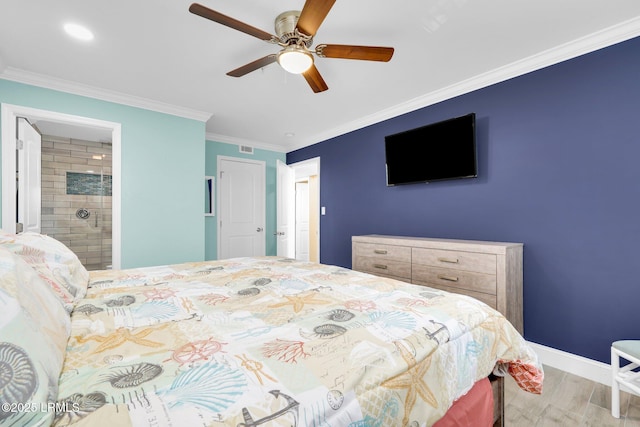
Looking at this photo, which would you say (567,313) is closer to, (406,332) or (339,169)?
(406,332)

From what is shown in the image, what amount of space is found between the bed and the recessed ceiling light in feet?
4.98

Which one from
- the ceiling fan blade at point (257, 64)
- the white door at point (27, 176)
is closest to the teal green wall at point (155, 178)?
the white door at point (27, 176)

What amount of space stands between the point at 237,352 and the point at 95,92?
338cm

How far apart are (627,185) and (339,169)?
296 cm

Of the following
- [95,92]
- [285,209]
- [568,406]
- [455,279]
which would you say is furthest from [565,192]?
[95,92]

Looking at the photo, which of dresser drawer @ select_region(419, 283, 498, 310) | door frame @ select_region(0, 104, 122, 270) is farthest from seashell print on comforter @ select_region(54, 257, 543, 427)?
door frame @ select_region(0, 104, 122, 270)

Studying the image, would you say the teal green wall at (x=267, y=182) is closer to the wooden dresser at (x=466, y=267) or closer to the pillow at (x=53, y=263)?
the wooden dresser at (x=466, y=267)

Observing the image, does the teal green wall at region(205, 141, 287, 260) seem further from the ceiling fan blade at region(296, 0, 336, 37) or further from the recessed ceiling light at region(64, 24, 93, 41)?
the ceiling fan blade at region(296, 0, 336, 37)

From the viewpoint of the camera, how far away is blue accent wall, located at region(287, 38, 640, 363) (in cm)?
198

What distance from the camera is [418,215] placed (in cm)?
325

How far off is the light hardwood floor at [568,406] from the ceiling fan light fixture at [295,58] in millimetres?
2466

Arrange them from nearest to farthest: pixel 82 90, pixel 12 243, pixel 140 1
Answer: pixel 12 243
pixel 140 1
pixel 82 90

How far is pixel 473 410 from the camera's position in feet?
3.65

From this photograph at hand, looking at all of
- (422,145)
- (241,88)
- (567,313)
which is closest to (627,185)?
(567,313)
